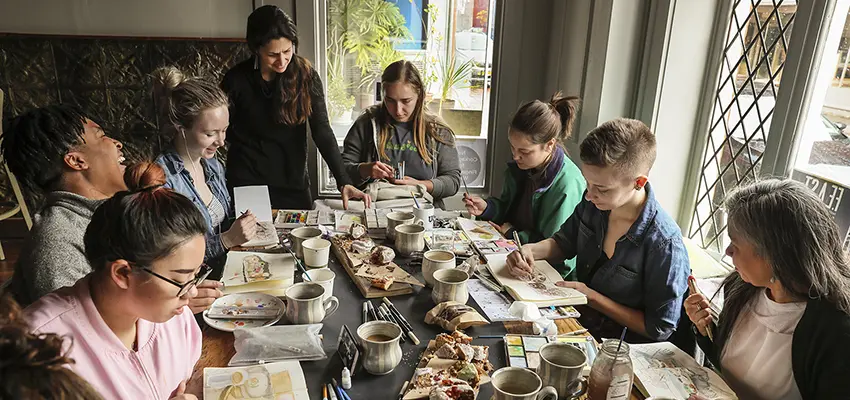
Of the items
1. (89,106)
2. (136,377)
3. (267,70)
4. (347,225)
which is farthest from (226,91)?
(136,377)

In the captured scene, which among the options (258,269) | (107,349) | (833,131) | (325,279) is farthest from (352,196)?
(833,131)

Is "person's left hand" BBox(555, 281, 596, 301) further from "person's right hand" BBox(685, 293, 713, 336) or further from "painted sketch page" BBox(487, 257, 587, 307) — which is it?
"person's right hand" BBox(685, 293, 713, 336)

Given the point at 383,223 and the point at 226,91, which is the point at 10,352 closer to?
the point at 383,223

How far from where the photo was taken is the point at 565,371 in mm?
1104

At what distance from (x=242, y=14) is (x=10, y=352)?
311 centimetres

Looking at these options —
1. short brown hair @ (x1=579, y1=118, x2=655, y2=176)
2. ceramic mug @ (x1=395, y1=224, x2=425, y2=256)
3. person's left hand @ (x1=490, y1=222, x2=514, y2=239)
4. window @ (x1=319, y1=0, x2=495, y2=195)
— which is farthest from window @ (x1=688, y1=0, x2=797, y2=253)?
window @ (x1=319, y1=0, x2=495, y2=195)

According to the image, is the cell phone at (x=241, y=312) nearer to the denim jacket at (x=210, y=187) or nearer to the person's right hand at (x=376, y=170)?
the denim jacket at (x=210, y=187)

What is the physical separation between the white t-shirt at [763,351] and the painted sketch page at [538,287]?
0.40 meters

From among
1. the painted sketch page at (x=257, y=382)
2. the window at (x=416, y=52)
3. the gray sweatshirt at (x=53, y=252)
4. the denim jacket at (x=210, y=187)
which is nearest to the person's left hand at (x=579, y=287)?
the painted sketch page at (x=257, y=382)

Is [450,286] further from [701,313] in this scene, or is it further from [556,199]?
[556,199]

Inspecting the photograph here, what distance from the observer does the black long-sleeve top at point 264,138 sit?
258cm

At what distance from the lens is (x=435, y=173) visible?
286 centimetres

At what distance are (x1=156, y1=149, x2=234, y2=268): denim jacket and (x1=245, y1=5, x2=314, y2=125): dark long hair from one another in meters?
0.49

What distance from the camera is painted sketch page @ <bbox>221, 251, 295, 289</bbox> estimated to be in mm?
1538
